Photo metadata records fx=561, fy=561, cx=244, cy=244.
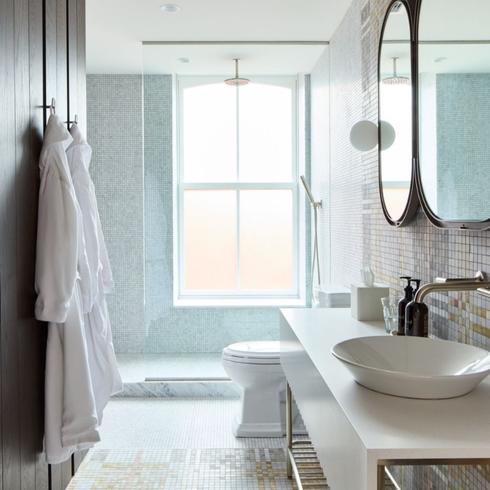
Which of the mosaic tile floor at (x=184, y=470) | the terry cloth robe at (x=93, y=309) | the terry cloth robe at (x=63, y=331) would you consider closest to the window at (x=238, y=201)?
the mosaic tile floor at (x=184, y=470)

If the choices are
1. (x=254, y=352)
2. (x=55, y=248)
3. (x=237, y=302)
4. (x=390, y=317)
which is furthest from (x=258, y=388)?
(x=55, y=248)

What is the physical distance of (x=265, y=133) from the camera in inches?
183

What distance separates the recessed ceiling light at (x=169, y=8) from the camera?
3252 millimetres

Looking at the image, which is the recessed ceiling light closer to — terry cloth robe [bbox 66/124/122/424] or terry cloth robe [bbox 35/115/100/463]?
terry cloth robe [bbox 66/124/122/424]

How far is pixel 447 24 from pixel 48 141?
1.42 metres

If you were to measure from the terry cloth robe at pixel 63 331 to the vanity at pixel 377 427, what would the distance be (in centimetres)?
81

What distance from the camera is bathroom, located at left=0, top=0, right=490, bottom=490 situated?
1593 mm

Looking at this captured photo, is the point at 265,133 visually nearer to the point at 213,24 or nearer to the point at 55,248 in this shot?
the point at 213,24

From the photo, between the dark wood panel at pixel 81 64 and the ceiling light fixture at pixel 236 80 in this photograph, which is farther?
the ceiling light fixture at pixel 236 80

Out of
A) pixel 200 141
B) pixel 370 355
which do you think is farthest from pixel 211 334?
pixel 370 355

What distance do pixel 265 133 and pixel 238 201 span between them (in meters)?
0.61

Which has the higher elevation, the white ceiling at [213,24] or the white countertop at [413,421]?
the white ceiling at [213,24]

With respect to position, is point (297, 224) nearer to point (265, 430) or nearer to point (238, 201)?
point (238, 201)

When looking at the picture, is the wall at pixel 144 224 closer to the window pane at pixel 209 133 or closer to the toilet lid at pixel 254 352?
the window pane at pixel 209 133
